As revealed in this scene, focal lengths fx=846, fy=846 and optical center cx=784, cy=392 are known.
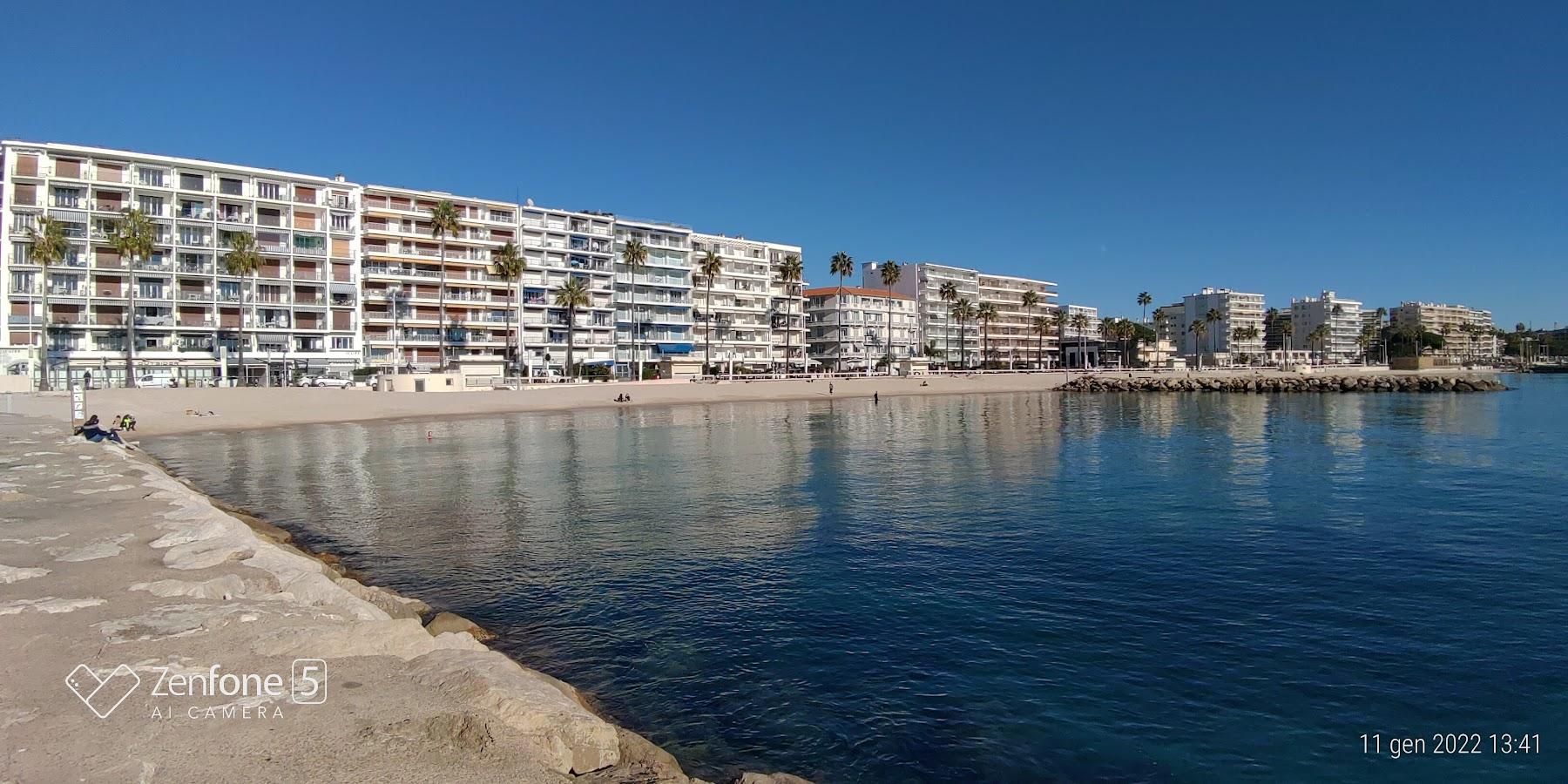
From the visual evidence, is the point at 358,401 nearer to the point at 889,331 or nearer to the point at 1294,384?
the point at 889,331

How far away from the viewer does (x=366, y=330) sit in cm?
9875

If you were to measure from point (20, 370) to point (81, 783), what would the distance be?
3778 inches

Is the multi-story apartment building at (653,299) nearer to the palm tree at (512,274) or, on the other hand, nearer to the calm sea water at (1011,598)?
the palm tree at (512,274)

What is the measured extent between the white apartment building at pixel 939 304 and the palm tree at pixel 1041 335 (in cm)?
1265

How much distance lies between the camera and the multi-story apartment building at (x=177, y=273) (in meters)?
79.0

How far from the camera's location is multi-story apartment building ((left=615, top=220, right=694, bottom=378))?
121 metres

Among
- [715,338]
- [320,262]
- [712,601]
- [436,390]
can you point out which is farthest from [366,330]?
[712,601]

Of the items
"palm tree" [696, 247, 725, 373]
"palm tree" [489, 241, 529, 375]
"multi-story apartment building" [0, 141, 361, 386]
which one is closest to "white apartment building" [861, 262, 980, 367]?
"palm tree" [696, 247, 725, 373]

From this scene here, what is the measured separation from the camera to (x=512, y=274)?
95.5 m

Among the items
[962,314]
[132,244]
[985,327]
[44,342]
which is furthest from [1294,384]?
[44,342]

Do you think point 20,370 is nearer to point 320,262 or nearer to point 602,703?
point 320,262

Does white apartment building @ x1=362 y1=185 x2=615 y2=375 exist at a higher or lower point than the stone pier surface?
higher

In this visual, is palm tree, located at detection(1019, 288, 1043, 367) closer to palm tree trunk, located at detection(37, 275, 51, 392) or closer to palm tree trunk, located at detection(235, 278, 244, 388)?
palm tree trunk, located at detection(235, 278, 244, 388)

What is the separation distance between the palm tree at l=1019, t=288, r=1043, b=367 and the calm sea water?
137 m
